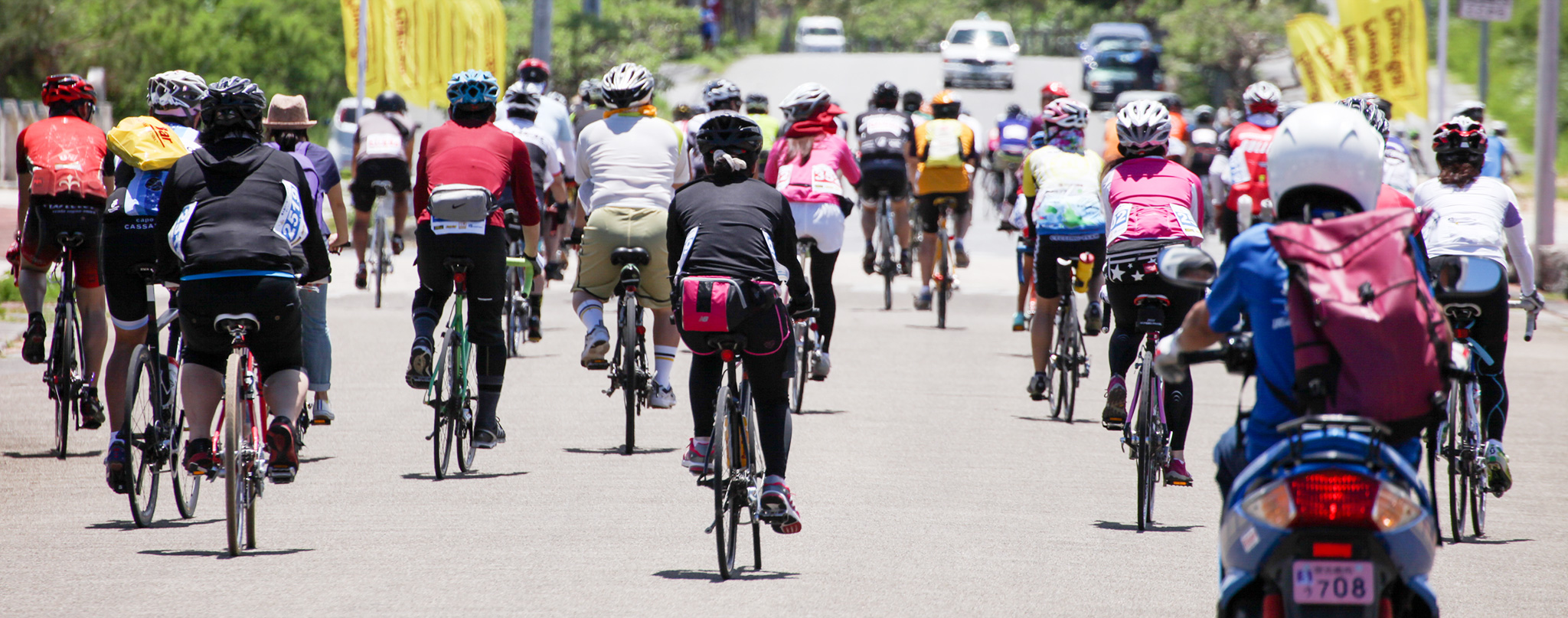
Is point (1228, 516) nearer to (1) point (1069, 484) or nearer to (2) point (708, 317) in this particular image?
(2) point (708, 317)

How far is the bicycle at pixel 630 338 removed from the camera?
31.0 feet

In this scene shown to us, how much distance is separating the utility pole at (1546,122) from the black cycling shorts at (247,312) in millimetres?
15840

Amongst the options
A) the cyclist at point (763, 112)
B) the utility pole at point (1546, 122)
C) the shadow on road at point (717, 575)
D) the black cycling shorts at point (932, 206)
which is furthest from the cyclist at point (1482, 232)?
the utility pole at point (1546, 122)

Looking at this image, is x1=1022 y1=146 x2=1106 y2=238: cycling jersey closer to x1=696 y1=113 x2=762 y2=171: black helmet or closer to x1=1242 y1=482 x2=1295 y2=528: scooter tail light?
x1=696 y1=113 x2=762 y2=171: black helmet

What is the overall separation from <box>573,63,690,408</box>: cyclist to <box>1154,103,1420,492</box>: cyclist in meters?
5.26

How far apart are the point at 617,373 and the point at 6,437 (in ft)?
10.7

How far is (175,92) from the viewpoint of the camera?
27.2 ft

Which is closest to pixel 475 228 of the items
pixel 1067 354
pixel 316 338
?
pixel 316 338

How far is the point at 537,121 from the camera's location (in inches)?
536

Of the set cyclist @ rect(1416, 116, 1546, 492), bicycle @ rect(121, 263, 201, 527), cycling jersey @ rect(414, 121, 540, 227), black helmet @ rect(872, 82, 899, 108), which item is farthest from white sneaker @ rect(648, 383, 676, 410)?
black helmet @ rect(872, 82, 899, 108)

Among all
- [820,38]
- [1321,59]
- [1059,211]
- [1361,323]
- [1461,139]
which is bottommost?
[1059,211]

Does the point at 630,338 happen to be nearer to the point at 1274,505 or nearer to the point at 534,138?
the point at 534,138

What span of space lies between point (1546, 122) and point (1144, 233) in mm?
12985

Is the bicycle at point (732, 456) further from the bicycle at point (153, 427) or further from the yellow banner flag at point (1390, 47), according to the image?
the yellow banner flag at point (1390, 47)
